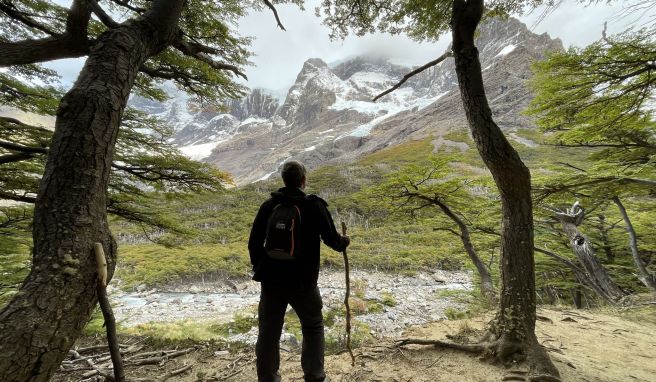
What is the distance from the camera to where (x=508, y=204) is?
3309 millimetres

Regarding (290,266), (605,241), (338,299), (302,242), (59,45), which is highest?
(59,45)

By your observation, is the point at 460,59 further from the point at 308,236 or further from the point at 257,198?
the point at 257,198

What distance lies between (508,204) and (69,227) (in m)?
3.83

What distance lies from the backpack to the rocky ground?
971 cm

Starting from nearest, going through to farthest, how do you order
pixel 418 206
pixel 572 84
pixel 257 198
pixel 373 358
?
pixel 373 358
pixel 572 84
pixel 418 206
pixel 257 198

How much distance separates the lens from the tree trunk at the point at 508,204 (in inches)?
127

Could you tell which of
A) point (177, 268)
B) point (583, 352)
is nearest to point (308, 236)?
point (583, 352)

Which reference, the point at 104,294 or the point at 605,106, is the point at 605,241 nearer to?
the point at 605,106

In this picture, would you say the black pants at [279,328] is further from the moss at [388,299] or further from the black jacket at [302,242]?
the moss at [388,299]

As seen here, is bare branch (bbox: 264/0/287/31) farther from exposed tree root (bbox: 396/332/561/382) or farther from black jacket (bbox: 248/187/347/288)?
exposed tree root (bbox: 396/332/561/382)

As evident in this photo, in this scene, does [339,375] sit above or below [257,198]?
below

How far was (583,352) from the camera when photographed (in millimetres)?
3939

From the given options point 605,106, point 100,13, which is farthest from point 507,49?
point 100,13

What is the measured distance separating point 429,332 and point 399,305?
44.7 ft
